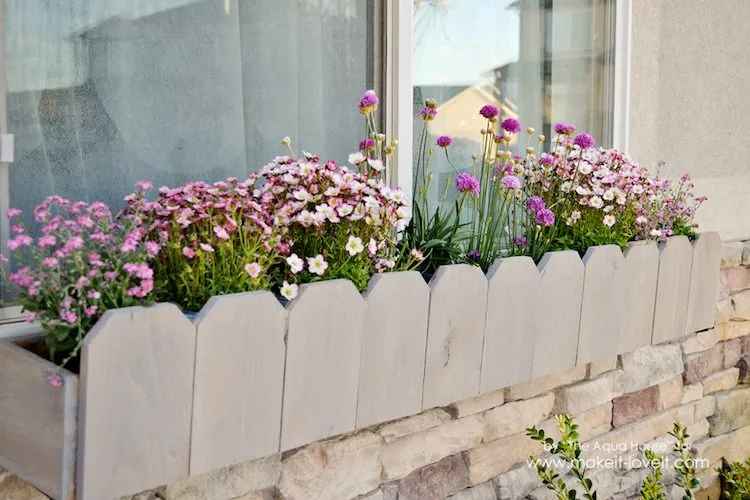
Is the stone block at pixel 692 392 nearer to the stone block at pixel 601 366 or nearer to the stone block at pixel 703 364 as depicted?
the stone block at pixel 703 364

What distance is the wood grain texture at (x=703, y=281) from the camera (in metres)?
2.59

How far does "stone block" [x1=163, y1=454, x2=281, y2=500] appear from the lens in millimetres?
1515

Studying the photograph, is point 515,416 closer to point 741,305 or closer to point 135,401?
point 135,401

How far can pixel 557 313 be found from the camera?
80.7 inches

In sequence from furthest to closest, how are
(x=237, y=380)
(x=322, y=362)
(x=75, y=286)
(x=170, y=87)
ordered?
(x=170, y=87), (x=322, y=362), (x=237, y=380), (x=75, y=286)

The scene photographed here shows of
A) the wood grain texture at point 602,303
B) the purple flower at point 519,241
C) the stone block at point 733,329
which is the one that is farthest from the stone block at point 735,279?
the purple flower at point 519,241

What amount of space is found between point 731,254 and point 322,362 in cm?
212

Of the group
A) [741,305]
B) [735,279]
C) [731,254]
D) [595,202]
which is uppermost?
[595,202]

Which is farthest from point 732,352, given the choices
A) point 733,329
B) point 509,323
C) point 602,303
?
point 509,323

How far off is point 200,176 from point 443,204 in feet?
2.48

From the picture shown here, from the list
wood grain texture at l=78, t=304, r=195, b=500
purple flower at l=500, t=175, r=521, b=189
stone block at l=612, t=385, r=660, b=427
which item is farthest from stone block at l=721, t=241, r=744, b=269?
wood grain texture at l=78, t=304, r=195, b=500

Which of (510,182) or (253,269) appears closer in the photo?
(253,269)

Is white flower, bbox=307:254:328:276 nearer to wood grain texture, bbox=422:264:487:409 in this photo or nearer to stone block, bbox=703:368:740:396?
wood grain texture, bbox=422:264:487:409

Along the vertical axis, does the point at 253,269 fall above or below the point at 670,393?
above
